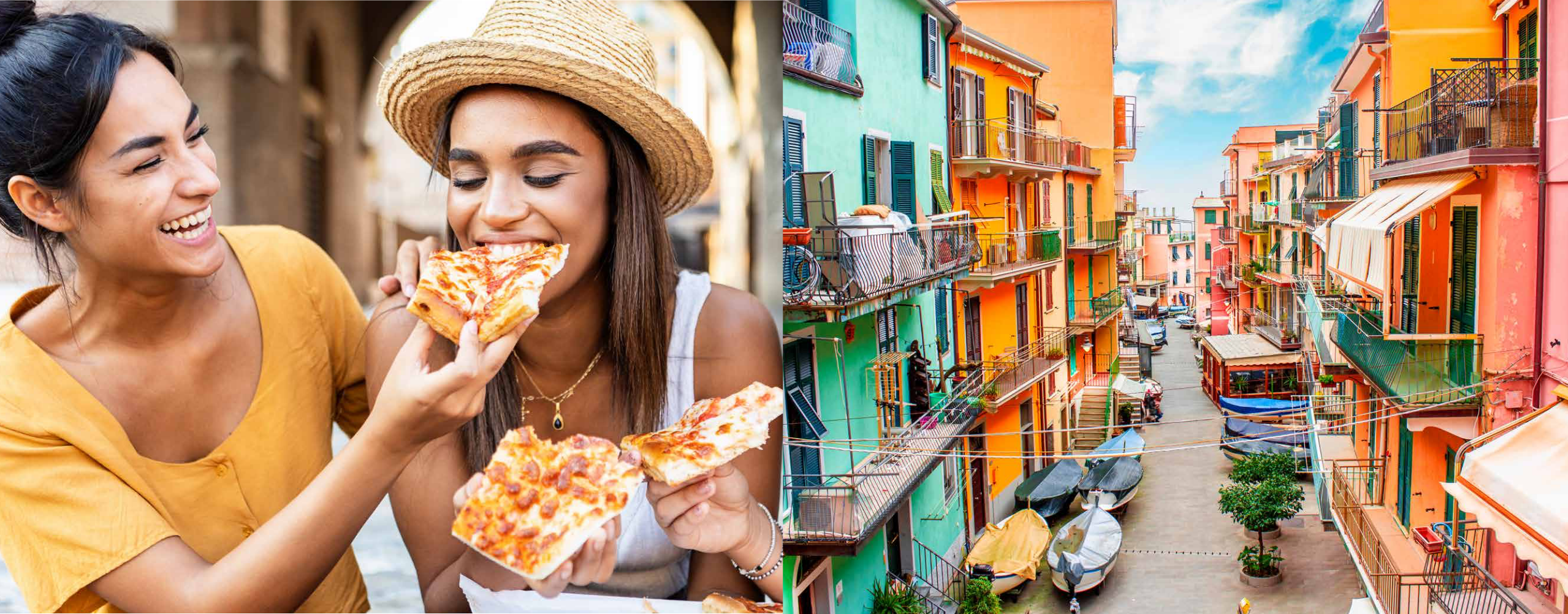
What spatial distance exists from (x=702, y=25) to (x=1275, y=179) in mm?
2803

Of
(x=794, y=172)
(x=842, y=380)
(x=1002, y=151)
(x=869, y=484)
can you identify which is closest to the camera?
(x=794, y=172)

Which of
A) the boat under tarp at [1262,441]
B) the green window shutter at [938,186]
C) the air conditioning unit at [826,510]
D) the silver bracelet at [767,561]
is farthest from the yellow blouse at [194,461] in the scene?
the boat under tarp at [1262,441]

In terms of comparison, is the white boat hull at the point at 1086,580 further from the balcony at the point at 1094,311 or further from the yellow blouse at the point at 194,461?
the yellow blouse at the point at 194,461

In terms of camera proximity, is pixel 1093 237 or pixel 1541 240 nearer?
pixel 1541 240

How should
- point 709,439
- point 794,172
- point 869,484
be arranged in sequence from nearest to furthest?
point 709,439 < point 794,172 < point 869,484

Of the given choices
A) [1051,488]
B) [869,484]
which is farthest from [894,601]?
[1051,488]

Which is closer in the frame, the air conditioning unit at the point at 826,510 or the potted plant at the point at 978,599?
the air conditioning unit at the point at 826,510

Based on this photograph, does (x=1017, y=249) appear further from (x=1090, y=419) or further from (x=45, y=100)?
(x=45, y=100)

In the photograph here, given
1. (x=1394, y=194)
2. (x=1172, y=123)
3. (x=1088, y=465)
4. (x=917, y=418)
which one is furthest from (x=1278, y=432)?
(x=917, y=418)

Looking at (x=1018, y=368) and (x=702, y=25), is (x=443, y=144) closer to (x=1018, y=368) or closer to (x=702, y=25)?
(x=702, y=25)

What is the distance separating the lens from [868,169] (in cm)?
226

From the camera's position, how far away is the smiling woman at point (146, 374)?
70 cm

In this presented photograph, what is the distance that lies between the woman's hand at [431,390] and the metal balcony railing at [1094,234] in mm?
2477

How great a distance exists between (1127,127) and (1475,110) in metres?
0.94
